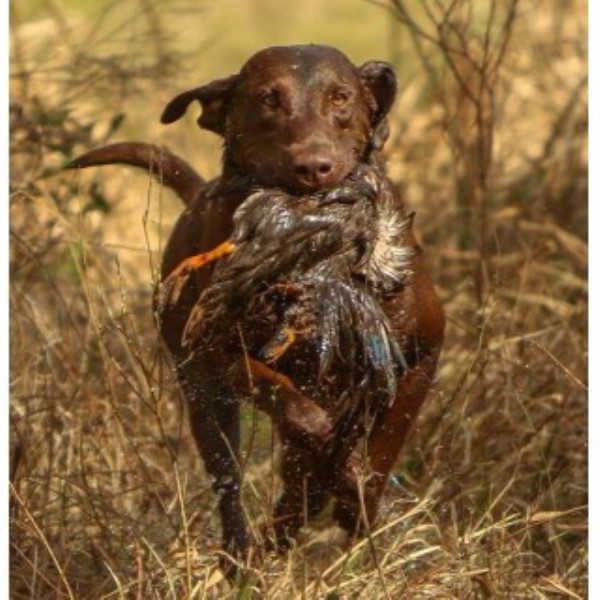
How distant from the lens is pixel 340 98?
5.10 m

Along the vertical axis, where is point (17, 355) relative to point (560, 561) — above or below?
above

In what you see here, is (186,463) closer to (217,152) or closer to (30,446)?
(30,446)

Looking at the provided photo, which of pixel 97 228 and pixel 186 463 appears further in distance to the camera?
pixel 97 228

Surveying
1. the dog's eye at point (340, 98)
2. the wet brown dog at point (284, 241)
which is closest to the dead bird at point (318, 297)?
the wet brown dog at point (284, 241)

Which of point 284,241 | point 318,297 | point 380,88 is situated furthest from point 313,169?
point 380,88

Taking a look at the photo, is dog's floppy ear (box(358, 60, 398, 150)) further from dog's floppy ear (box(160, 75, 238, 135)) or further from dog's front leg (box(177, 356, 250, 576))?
dog's front leg (box(177, 356, 250, 576))

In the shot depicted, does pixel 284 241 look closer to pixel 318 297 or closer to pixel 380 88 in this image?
pixel 318 297

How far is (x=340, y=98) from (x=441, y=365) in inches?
76.7

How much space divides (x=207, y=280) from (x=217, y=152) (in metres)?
2.85

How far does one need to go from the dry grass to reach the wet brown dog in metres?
0.12

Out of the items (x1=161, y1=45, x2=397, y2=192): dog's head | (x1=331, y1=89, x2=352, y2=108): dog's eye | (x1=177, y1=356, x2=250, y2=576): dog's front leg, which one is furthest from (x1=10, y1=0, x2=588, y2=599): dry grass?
(x1=331, y1=89, x2=352, y2=108): dog's eye

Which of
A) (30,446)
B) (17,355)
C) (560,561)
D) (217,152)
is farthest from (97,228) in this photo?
(560,561)

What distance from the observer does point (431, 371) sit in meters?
5.39

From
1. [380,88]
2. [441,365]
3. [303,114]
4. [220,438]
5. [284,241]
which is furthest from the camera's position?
[441,365]
